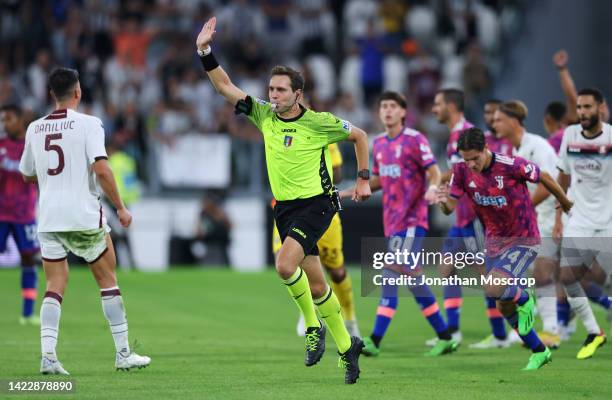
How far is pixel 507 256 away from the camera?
11.2m

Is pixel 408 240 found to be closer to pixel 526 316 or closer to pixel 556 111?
pixel 526 316

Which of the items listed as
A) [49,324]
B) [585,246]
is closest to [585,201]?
[585,246]

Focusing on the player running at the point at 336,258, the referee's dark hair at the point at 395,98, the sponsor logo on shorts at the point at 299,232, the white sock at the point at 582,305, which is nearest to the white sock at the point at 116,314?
the sponsor logo on shorts at the point at 299,232

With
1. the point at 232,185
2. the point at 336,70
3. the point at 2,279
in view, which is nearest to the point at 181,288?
the point at 2,279

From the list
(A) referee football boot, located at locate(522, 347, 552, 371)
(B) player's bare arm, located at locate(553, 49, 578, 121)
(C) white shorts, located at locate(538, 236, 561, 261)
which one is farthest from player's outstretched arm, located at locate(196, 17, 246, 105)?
(B) player's bare arm, located at locate(553, 49, 578, 121)

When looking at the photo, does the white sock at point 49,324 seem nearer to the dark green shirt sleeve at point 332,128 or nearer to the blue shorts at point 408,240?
the dark green shirt sleeve at point 332,128

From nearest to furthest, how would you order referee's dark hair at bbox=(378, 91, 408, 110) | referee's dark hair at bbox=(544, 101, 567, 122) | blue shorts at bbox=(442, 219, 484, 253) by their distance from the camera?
referee's dark hair at bbox=(378, 91, 408, 110)
blue shorts at bbox=(442, 219, 484, 253)
referee's dark hair at bbox=(544, 101, 567, 122)

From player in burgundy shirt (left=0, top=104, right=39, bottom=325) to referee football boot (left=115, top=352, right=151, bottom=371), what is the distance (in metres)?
4.83

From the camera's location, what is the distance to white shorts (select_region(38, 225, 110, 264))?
10.3 m

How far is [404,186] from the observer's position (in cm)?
1287

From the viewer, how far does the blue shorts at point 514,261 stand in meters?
11.1

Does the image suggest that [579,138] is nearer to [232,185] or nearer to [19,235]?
[19,235]

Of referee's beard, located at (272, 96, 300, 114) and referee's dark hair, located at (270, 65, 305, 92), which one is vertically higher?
referee's dark hair, located at (270, 65, 305, 92)

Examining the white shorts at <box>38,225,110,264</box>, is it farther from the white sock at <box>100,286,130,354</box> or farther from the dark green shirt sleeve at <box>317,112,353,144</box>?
the dark green shirt sleeve at <box>317,112,353,144</box>
